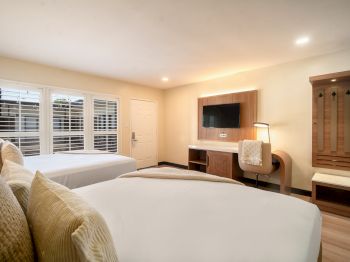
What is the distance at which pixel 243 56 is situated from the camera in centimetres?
301

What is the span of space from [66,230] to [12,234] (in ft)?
0.43

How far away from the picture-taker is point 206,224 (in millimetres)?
991

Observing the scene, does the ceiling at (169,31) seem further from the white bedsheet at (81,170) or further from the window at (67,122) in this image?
the white bedsheet at (81,170)

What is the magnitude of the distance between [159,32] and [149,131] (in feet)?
10.6

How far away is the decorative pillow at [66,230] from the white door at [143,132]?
4254mm

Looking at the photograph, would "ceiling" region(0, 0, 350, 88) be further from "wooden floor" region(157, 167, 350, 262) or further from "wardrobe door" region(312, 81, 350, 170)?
"wooden floor" region(157, 167, 350, 262)

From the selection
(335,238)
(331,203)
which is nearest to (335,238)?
(335,238)

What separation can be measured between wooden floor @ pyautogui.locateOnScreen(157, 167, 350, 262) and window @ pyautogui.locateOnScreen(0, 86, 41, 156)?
14.5ft

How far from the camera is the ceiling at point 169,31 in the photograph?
5.98ft

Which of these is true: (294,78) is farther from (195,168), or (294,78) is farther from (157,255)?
(157,255)

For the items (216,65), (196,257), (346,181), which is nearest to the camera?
(196,257)

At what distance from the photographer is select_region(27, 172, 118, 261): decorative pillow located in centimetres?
48

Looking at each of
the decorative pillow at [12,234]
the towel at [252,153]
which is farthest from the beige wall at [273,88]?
the decorative pillow at [12,234]

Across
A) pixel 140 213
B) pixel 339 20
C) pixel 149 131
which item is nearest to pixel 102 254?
pixel 140 213
